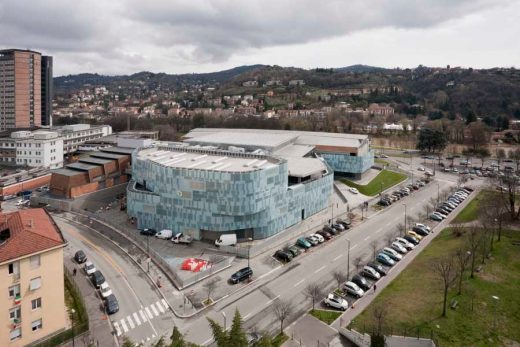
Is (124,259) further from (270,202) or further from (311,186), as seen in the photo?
(311,186)

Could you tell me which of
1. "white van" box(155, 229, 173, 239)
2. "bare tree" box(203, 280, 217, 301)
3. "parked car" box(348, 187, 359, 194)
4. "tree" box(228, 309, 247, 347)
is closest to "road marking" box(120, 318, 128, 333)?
"bare tree" box(203, 280, 217, 301)

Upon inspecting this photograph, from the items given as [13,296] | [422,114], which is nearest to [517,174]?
[13,296]

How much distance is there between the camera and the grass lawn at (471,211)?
196 feet

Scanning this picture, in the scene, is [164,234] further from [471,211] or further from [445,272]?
[471,211]

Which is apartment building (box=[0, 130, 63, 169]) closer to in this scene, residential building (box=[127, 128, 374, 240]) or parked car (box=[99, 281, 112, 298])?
residential building (box=[127, 128, 374, 240])

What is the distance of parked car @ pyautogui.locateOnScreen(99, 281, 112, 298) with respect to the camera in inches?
1484

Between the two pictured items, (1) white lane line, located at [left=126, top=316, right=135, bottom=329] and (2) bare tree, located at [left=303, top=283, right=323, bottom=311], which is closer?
(1) white lane line, located at [left=126, top=316, right=135, bottom=329]

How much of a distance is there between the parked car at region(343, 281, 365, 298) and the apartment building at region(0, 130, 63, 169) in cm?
8385

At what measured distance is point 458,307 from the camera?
114 feet

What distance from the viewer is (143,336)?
32.0 m

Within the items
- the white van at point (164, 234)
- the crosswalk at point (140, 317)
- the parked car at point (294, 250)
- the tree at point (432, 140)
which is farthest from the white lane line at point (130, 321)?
the tree at point (432, 140)

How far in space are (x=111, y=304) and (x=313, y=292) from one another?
18.8m

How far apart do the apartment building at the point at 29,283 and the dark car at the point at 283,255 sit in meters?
23.8

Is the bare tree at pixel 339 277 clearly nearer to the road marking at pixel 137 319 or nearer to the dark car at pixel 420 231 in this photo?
the dark car at pixel 420 231
